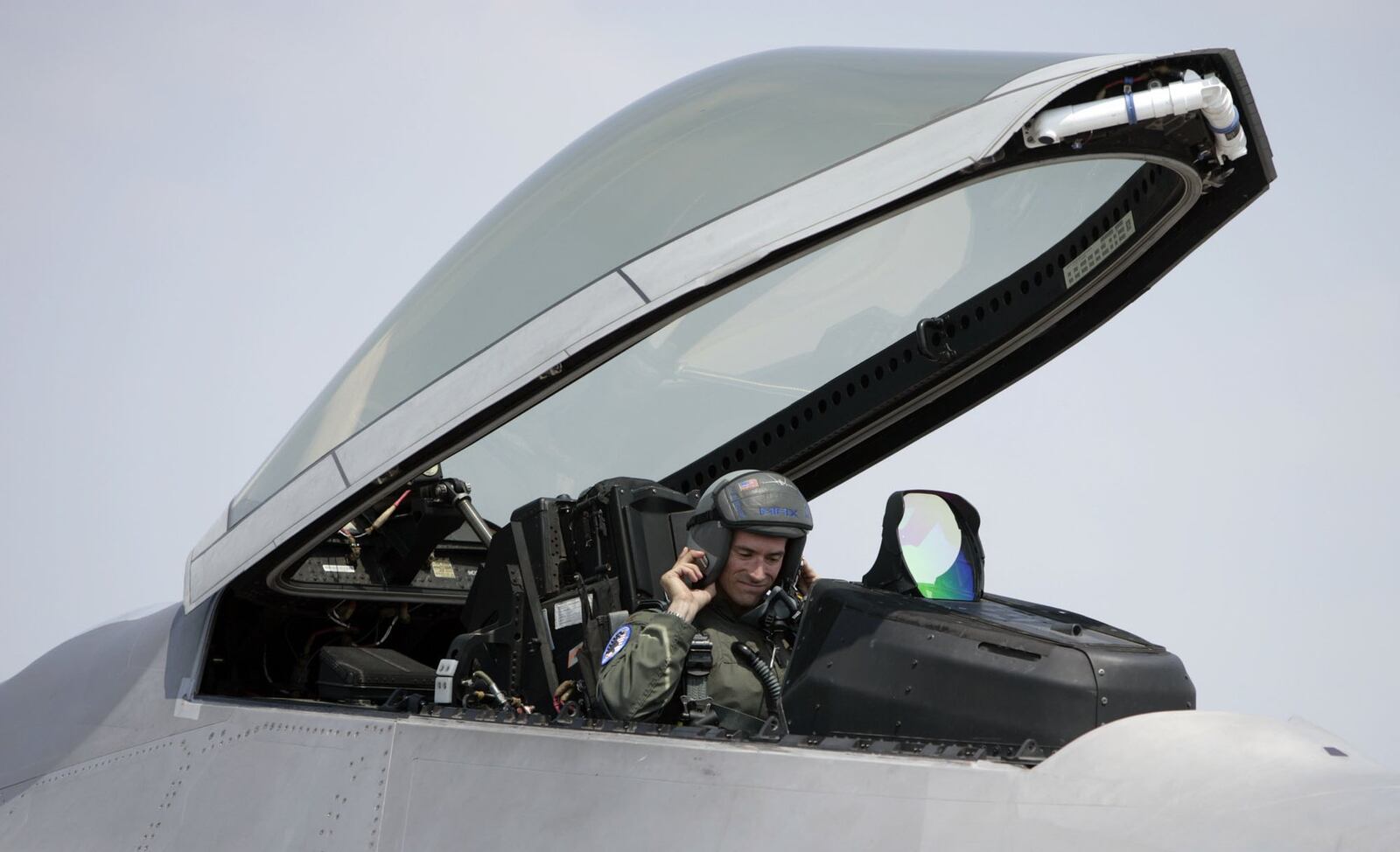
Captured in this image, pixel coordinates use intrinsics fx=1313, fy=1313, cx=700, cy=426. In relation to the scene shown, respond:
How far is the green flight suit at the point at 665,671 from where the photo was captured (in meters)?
2.89

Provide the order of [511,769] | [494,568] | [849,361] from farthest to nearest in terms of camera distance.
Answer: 1. [849,361]
2. [494,568]
3. [511,769]

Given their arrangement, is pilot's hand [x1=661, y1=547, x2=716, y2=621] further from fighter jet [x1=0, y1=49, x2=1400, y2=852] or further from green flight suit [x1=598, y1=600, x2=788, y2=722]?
fighter jet [x1=0, y1=49, x2=1400, y2=852]

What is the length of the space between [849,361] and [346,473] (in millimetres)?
1754

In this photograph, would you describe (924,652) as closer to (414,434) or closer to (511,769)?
(511,769)

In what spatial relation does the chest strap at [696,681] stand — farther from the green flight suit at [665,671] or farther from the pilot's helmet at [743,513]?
the pilot's helmet at [743,513]

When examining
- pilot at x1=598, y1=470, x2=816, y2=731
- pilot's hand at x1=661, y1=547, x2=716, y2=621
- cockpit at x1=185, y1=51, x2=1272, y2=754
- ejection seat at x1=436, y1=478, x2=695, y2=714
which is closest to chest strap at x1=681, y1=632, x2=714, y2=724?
pilot at x1=598, y1=470, x2=816, y2=731

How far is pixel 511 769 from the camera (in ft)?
8.88

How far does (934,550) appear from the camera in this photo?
2906 millimetres

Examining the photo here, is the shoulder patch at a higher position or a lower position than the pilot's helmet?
lower

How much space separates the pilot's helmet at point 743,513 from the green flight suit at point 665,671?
0.18 m

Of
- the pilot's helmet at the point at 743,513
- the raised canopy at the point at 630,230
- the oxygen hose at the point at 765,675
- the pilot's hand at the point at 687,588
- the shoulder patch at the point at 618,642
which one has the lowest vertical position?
the oxygen hose at the point at 765,675

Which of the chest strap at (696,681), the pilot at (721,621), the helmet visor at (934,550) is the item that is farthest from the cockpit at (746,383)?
the chest strap at (696,681)

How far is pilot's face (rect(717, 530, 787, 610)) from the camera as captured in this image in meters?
3.36

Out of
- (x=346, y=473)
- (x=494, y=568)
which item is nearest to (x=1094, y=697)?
(x=346, y=473)
